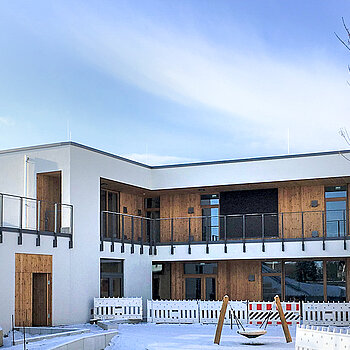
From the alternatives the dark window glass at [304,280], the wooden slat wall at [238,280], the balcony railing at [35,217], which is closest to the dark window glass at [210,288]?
the wooden slat wall at [238,280]

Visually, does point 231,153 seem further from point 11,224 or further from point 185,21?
point 11,224

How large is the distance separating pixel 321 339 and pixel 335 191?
55.1 ft

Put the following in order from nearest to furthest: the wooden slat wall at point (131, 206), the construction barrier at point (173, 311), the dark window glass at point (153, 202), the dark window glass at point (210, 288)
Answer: the construction barrier at point (173, 311) → the wooden slat wall at point (131, 206) → the dark window glass at point (210, 288) → the dark window glass at point (153, 202)

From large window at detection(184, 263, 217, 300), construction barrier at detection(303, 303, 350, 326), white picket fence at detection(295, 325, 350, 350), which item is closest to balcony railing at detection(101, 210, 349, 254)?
large window at detection(184, 263, 217, 300)

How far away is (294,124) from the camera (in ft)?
116

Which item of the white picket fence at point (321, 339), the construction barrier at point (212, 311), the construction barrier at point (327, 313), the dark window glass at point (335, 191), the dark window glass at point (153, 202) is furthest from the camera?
the dark window glass at point (153, 202)

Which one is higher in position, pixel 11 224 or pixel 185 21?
pixel 185 21

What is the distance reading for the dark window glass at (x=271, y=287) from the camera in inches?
1067

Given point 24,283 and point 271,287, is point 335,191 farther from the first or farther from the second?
point 24,283

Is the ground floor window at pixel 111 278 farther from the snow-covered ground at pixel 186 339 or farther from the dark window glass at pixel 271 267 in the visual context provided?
the dark window glass at pixel 271 267

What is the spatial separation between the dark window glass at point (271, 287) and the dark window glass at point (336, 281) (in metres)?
2.05

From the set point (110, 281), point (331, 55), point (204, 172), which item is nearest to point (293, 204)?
point (204, 172)

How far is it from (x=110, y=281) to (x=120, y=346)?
8.08 metres

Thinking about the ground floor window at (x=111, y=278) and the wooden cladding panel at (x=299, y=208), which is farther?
the wooden cladding panel at (x=299, y=208)
